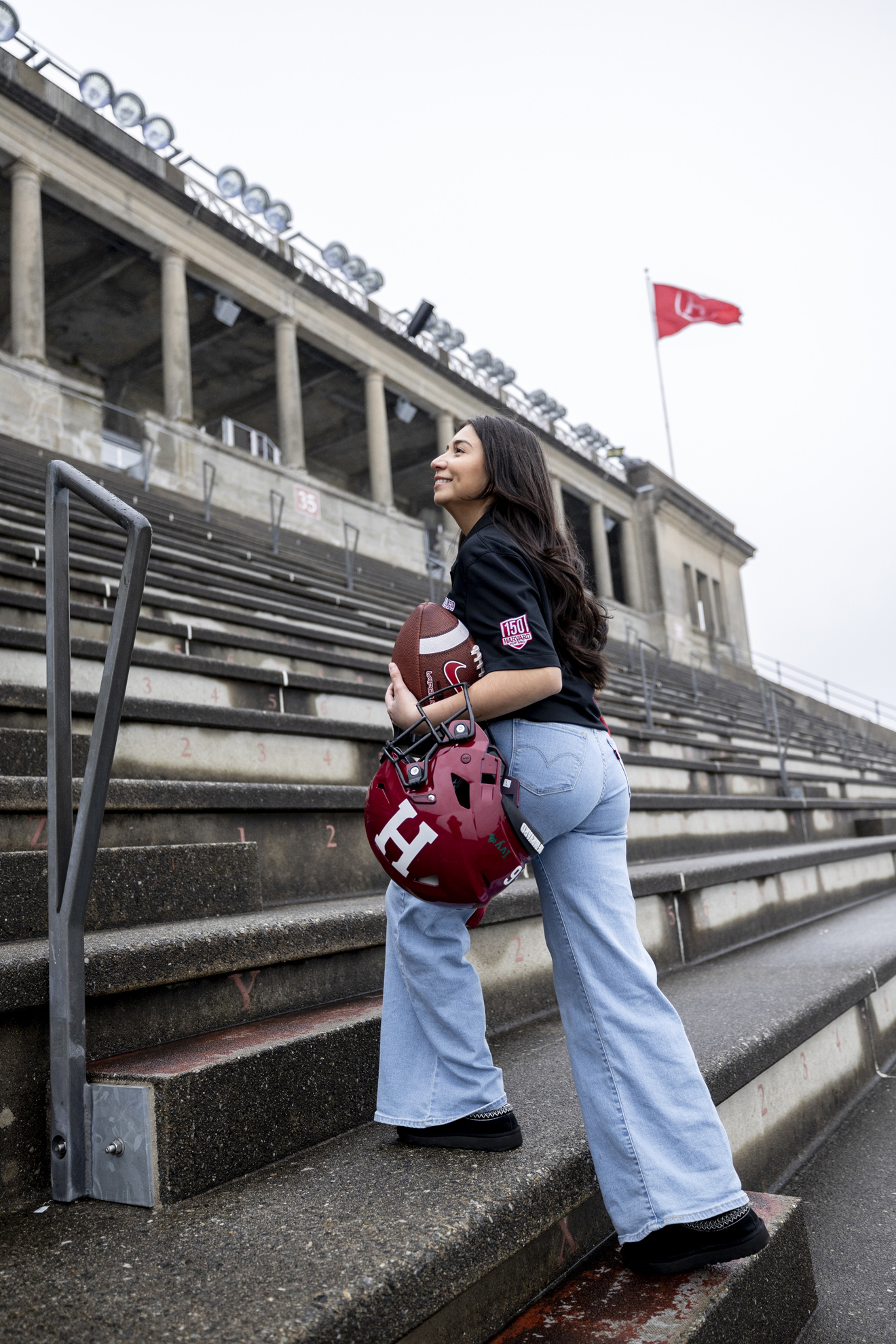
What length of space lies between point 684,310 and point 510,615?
998 inches

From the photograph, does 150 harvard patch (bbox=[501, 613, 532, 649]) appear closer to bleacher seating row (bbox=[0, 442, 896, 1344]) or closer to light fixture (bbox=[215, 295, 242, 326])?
bleacher seating row (bbox=[0, 442, 896, 1344])

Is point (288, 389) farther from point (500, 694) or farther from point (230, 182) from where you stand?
point (500, 694)

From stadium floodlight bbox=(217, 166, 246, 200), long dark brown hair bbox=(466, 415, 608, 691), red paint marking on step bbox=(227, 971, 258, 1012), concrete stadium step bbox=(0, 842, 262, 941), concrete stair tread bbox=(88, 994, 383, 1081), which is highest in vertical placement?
stadium floodlight bbox=(217, 166, 246, 200)

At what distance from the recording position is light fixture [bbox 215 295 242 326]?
18.0 m

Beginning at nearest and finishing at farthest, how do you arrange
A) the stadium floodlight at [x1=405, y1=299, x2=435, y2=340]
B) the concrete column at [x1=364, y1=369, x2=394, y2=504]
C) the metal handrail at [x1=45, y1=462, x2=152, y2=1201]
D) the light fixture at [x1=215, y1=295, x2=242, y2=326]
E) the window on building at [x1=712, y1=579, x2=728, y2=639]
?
the metal handrail at [x1=45, y1=462, x2=152, y2=1201] → the stadium floodlight at [x1=405, y1=299, x2=435, y2=340] → the light fixture at [x1=215, y1=295, x2=242, y2=326] → the concrete column at [x1=364, y1=369, x2=394, y2=504] → the window on building at [x1=712, y1=579, x2=728, y2=639]

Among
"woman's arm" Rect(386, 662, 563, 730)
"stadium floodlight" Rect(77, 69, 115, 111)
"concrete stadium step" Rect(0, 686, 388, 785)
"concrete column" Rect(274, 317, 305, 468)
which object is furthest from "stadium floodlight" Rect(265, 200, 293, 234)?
"woman's arm" Rect(386, 662, 563, 730)

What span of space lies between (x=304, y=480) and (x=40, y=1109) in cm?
→ 1526

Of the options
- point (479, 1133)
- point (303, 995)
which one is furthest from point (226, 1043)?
point (479, 1133)

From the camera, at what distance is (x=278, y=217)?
19359mm

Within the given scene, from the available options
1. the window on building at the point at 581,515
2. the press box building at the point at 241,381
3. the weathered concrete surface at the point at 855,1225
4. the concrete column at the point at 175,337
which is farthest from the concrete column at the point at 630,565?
the weathered concrete surface at the point at 855,1225

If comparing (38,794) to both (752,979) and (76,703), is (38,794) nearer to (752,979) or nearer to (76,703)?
(76,703)

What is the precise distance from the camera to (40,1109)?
146 centimetres

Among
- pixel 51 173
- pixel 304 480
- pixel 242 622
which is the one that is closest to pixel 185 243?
pixel 51 173

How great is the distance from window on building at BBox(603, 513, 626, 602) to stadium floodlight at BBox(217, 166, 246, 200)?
41.5ft
